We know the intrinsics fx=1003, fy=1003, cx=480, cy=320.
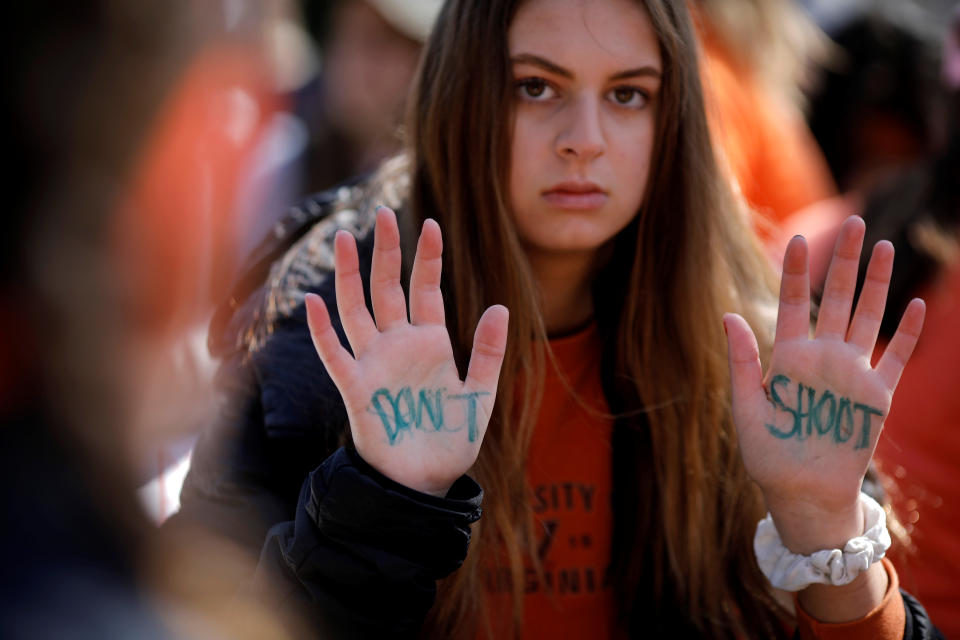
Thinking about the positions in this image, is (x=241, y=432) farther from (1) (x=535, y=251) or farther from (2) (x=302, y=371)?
(1) (x=535, y=251)

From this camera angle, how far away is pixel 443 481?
1.50 meters

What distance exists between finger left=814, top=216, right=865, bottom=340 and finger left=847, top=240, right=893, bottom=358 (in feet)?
0.06

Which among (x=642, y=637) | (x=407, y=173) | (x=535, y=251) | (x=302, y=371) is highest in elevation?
(x=407, y=173)

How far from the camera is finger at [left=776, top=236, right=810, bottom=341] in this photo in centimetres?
165

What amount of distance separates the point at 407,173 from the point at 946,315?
4.25 feet

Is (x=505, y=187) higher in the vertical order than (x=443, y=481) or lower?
higher

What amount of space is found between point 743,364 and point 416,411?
0.56m

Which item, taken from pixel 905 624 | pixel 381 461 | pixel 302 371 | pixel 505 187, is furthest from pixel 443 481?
pixel 905 624

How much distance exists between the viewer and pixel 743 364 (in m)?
1.66

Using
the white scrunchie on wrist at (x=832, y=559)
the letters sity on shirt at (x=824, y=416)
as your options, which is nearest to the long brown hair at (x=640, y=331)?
the white scrunchie on wrist at (x=832, y=559)

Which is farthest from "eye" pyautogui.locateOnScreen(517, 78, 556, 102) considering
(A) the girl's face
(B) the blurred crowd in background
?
(B) the blurred crowd in background

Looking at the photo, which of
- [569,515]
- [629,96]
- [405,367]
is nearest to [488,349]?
[405,367]

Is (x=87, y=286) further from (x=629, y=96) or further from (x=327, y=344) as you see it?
(x=629, y=96)

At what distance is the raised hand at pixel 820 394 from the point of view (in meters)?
1.62
